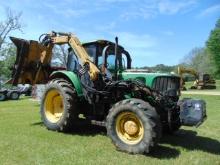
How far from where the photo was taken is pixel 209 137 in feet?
32.2

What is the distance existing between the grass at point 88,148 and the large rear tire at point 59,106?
0.26 meters

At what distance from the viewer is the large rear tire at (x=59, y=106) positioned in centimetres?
945

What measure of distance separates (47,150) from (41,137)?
1350 millimetres

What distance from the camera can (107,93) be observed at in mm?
9156

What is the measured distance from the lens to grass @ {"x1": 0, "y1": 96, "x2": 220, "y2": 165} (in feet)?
23.2

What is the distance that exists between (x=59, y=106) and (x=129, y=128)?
10.2 feet

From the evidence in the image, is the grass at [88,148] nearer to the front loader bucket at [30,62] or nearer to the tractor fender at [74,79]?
the tractor fender at [74,79]

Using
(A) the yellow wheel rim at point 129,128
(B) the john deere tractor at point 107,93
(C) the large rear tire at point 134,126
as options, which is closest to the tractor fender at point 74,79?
(B) the john deere tractor at point 107,93

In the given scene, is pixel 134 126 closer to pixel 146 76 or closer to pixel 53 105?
pixel 146 76

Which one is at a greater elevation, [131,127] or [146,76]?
[146,76]

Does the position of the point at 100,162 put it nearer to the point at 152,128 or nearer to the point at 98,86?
the point at 152,128

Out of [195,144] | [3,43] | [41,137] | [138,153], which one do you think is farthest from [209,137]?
[3,43]

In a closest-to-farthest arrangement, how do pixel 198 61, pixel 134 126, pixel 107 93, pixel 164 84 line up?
1. pixel 134 126
2. pixel 164 84
3. pixel 107 93
4. pixel 198 61

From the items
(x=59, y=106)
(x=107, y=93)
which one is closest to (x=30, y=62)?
(x=59, y=106)
